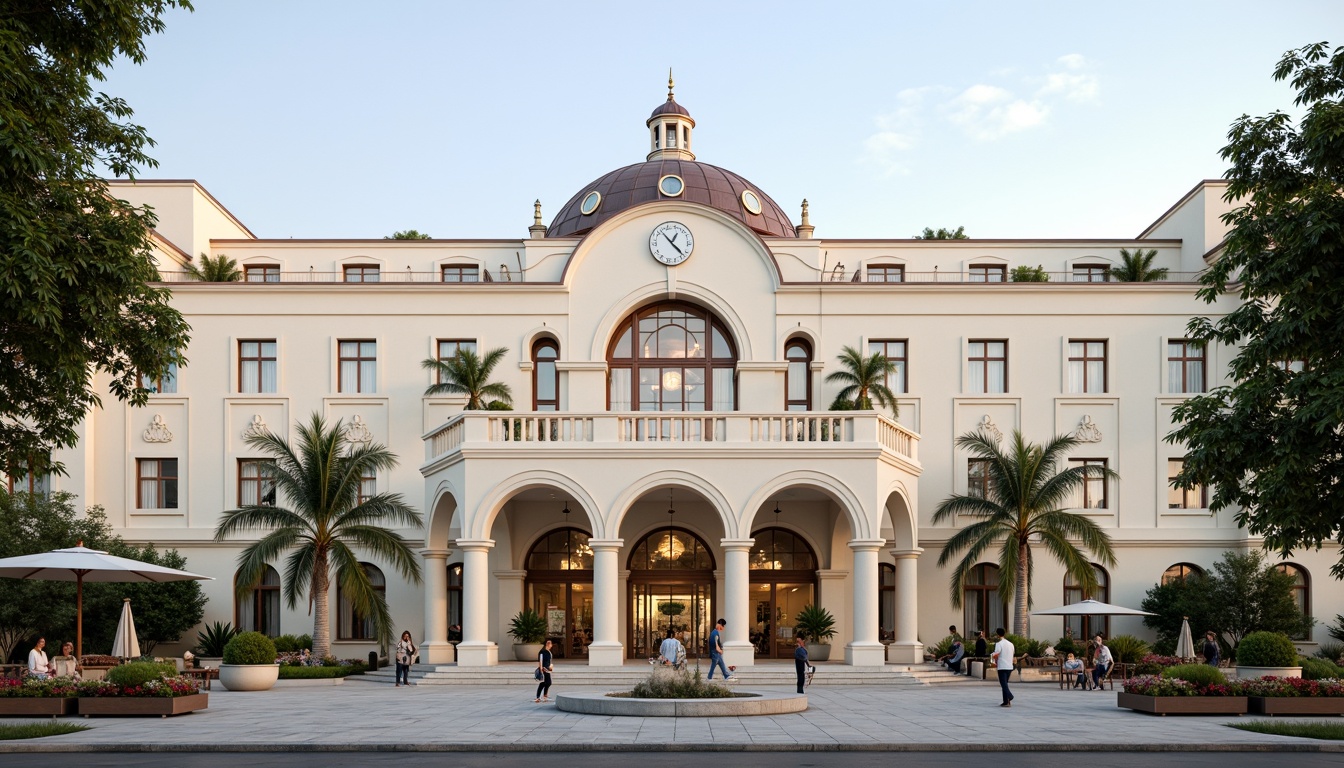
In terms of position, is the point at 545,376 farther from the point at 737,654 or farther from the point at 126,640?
the point at 126,640

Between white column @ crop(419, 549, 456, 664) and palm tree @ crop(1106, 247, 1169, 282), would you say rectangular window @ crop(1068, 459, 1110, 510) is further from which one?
white column @ crop(419, 549, 456, 664)

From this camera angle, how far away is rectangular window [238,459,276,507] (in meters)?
39.0

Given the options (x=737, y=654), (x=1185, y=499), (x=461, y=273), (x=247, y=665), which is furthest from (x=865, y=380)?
(x=247, y=665)

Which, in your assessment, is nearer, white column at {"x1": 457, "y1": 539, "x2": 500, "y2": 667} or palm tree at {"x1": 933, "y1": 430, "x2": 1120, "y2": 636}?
white column at {"x1": 457, "y1": 539, "x2": 500, "y2": 667}

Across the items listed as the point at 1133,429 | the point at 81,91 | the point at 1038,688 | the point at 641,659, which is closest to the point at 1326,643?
the point at 1133,429

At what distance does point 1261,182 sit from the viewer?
71.7ft

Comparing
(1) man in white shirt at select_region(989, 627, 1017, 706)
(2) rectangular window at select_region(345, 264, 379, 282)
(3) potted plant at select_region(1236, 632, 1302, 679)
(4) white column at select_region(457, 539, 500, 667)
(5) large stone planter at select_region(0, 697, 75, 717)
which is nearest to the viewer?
(5) large stone planter at select_region(0, 697, 75, 717)

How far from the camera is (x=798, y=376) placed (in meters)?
40.0

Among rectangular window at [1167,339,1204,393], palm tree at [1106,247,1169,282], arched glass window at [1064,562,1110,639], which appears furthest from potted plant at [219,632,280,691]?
palm tree at [1106,247,1169,282]

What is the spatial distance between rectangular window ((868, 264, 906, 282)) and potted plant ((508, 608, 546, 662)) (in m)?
16.3

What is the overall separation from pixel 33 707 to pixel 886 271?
2963cm

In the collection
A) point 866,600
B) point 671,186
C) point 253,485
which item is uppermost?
point 671,186

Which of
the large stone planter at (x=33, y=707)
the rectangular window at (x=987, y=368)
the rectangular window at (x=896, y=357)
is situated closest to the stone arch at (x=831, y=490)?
the rectangular window at (x=896, y=357)

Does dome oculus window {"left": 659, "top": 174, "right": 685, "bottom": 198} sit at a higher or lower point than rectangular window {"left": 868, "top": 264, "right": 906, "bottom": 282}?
higher
